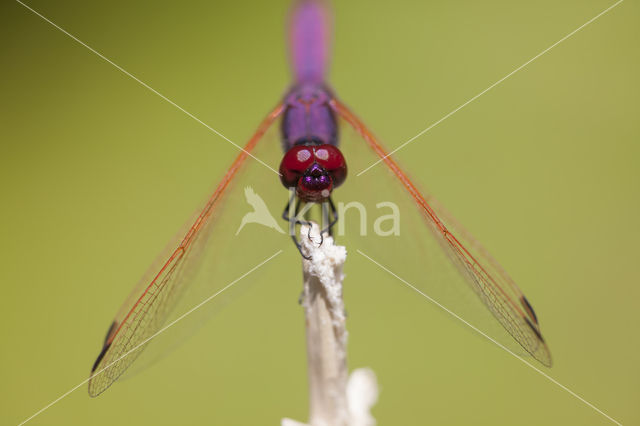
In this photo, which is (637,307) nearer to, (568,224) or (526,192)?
(568,224)

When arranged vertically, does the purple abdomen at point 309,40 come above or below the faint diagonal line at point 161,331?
above

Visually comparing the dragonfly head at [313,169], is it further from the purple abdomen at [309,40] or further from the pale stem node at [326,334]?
the purple abdomen at [309,40]

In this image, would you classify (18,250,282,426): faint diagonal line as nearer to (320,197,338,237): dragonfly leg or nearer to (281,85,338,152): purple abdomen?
(320,197,338,237): dragonfly leg

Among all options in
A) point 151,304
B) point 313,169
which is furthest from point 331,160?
point 151,304

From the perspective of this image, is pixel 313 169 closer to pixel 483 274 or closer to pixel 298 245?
pixel 298 245

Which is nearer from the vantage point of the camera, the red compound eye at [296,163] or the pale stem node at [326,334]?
the pale stem node at [326,334]

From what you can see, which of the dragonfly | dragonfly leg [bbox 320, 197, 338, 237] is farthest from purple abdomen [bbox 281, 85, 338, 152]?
dragonfly leg [bbox 320, 197, 338, 237]

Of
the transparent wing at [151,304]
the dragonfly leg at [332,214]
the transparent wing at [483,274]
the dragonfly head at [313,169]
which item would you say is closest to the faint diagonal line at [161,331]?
the transparent wing at [151,304]
